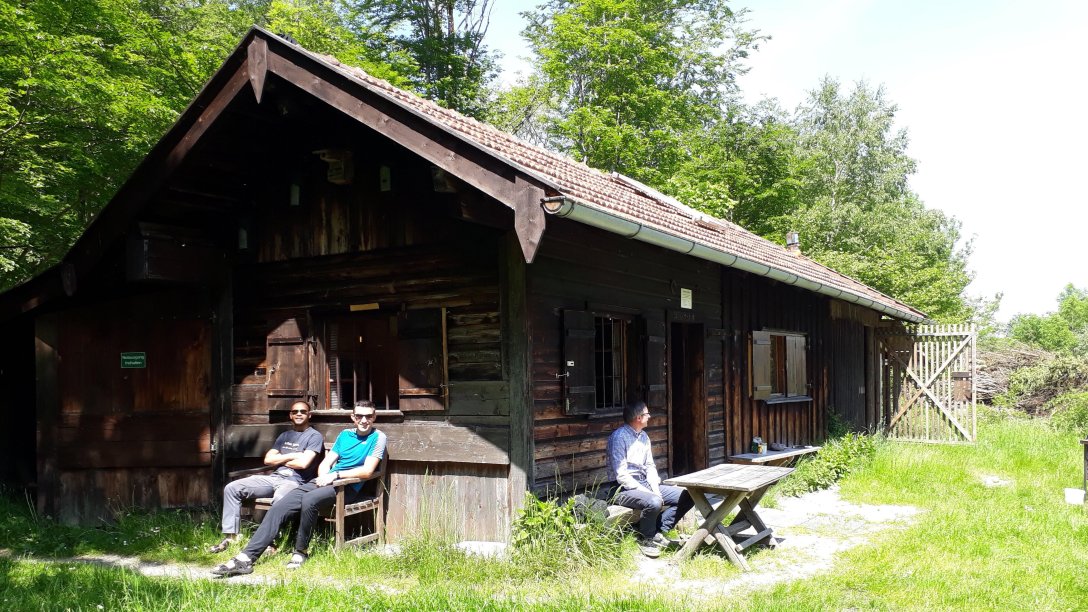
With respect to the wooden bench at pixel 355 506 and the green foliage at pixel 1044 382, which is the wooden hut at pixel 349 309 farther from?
the green foliage at pixel 1044 382

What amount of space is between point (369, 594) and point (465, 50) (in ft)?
65.2

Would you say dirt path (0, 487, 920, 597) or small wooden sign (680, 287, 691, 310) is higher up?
small wooden sign (680, 287, 691, 310)

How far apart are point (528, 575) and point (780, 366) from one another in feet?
22.7

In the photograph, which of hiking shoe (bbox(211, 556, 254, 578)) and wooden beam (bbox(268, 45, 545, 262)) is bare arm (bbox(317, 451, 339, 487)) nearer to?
hiking shoe (bbox(211, 556, 254, 578))

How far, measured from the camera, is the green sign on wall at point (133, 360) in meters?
8.24

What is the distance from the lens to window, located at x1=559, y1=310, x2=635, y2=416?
709 centimetres

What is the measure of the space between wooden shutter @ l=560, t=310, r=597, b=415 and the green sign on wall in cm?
420

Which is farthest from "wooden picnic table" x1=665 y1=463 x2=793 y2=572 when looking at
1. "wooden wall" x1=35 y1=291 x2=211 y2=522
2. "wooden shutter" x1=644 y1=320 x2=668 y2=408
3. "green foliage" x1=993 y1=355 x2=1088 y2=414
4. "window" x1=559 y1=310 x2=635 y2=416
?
"green foliage" x1=993 y1=355 x2=1088 y2=414

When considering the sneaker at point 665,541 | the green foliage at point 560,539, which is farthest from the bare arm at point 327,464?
the sneaker at point 665,541

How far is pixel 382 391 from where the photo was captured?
9.68 m

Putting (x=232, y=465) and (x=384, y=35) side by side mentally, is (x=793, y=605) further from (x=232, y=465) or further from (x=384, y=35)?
(x=384, y=35)

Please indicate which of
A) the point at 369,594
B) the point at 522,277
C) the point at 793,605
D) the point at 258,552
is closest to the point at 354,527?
the point at 258,552

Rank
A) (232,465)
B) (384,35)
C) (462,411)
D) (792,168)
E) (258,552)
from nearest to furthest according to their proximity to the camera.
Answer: (258,552)
(462,411)
(232,465)
(384,35)
(792,168)

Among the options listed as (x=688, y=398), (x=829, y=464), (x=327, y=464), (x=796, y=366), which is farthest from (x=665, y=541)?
(x=796, y=366)
